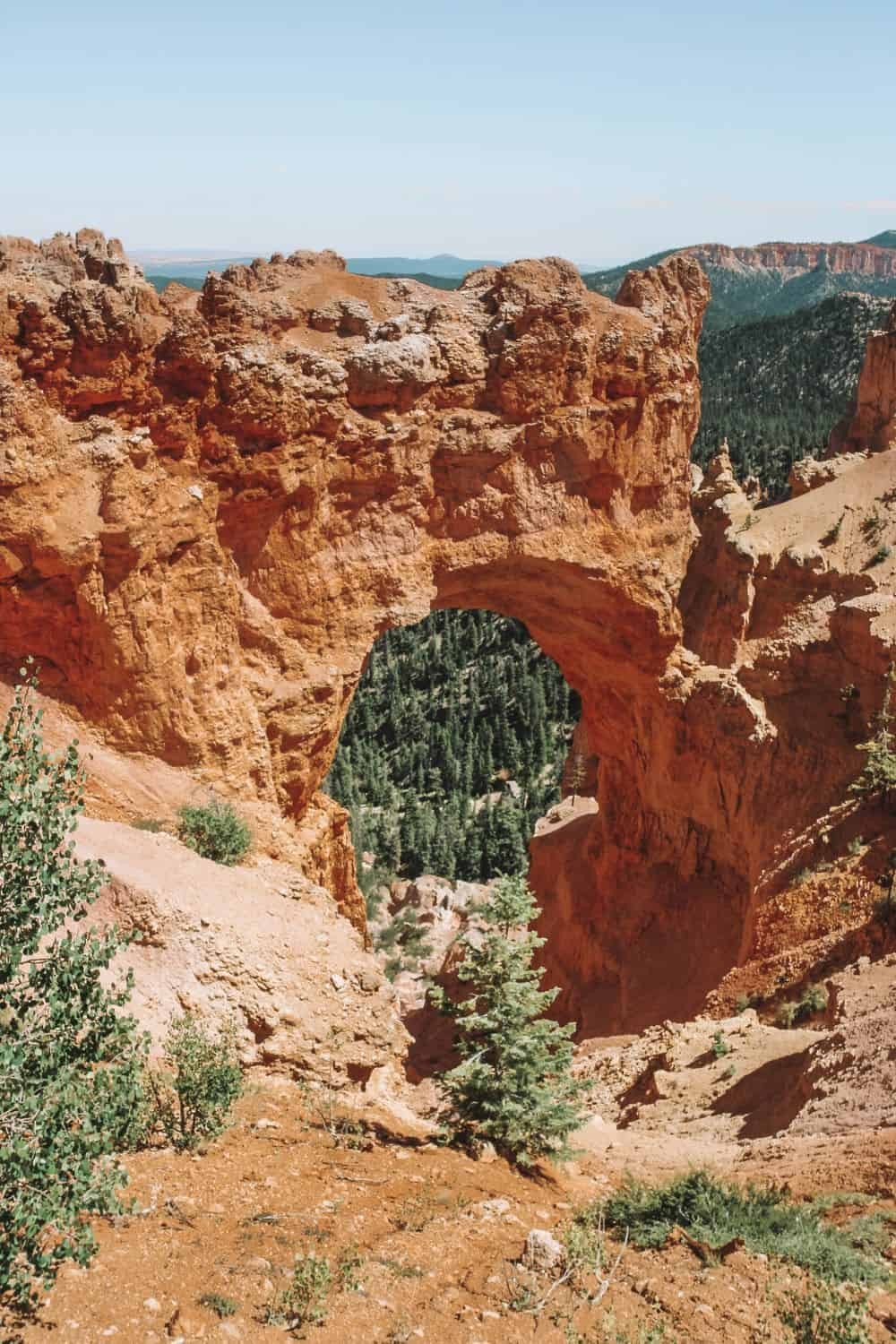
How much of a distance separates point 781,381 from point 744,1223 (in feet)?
362

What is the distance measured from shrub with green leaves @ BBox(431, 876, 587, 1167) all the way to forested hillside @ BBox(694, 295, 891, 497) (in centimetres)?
7247

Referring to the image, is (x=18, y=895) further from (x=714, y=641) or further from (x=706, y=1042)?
(x=714, y=641)

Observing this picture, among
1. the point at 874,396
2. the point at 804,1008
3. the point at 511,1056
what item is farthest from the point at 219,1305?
the point at 874,396

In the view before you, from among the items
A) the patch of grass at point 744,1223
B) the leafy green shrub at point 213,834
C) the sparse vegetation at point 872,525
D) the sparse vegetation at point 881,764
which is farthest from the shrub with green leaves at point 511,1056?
the sparse vegetation at point 872,525

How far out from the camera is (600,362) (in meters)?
21.3

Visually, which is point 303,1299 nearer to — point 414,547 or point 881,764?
point 414,547

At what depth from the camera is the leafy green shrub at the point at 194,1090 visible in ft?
35.3

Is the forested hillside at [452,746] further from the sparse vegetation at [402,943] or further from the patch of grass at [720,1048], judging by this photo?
the patch of grass at [720,1048]

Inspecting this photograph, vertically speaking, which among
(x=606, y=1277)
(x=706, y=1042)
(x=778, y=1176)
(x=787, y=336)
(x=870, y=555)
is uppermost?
(x=787, y=336)

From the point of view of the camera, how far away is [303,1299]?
8344 mm

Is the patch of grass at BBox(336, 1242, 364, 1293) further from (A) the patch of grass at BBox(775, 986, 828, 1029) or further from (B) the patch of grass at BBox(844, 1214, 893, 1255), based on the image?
(A) the patch of grass at BBox(775, 986, 828, 1029)

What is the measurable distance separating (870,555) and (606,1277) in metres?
18.4

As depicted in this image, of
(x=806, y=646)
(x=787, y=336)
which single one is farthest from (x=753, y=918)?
(x=787, y=336)

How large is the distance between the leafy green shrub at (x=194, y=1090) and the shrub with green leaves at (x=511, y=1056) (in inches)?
94.8
